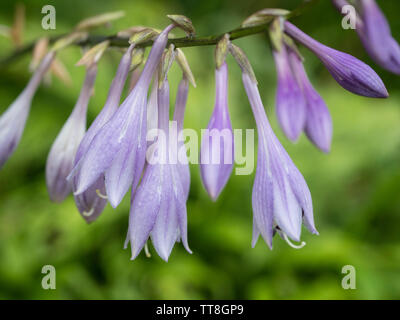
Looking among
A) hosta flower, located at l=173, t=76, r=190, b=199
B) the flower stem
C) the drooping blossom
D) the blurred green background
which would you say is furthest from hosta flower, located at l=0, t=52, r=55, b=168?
the drooping blossom

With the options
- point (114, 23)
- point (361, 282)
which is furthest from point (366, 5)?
point (114, 23)
